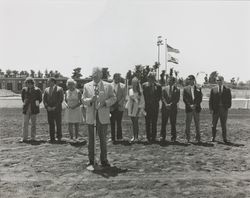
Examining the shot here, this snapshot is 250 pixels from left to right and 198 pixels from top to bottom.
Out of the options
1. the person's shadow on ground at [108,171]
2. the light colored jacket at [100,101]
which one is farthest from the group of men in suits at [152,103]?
the person's shadow on ground at [108,171]

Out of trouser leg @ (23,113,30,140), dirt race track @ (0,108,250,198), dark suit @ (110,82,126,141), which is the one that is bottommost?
dirt race track @ (0,108,250,198)

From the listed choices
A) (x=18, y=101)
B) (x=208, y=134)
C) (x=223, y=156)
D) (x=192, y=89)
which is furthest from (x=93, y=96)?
(x=18, y=101)

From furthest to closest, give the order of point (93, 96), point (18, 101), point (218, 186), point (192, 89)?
point (18, 101), point (192, 89), point (93, 96), point (218, 186)

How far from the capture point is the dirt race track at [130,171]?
620 centimetres

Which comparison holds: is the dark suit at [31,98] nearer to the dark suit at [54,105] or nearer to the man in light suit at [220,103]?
the dark suit at [54,105]

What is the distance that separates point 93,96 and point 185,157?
288cm

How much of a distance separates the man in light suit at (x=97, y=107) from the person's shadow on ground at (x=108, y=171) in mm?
228

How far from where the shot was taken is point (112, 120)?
11297 mm

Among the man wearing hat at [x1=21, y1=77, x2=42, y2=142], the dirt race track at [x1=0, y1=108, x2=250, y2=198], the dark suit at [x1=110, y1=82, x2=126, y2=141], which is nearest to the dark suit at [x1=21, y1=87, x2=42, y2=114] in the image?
the man wearing hat at [x1=21, y1=77, x2=42, y2=142]

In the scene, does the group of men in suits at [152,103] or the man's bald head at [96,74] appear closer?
the man's bald head at [96,74]

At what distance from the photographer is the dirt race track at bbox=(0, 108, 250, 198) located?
620cm

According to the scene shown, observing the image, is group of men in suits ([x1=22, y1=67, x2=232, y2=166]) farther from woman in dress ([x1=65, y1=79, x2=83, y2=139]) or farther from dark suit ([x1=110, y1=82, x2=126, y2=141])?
woman in dress ([x1=65, y1=79, x2=83, y2=139])

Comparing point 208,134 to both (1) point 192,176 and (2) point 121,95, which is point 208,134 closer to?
(2) point 121,95

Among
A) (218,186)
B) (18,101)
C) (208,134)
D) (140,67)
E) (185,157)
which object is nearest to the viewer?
(218,186)
